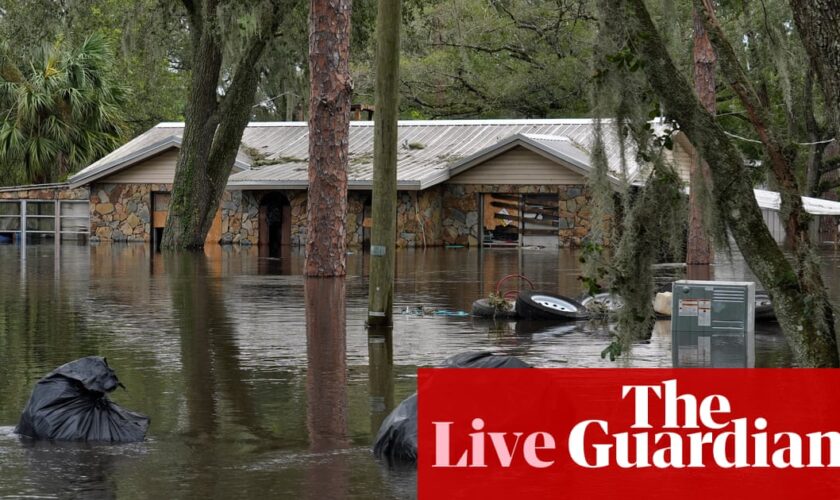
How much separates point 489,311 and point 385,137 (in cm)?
375

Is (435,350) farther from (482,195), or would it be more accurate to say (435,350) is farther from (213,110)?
(482,195)

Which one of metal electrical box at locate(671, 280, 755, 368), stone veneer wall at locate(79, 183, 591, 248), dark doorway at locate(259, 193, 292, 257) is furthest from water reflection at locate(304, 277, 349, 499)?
dark doorway at locate(259, 193, 292, 257)

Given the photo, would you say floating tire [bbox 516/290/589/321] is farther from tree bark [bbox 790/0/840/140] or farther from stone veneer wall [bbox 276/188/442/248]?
stone veneer wall [bbox 276/188/442/248]

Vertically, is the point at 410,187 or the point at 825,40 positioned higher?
the point at 410,187

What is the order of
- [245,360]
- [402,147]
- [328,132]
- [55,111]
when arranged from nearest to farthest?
[245,360], [328,132], [402,147], [55,111]

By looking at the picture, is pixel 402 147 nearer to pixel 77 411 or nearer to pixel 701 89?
pixel 701 89

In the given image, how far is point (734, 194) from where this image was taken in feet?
29.2

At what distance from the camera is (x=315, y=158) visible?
84.6 ft

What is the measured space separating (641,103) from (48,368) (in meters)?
6.41

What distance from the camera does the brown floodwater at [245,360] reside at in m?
8.35

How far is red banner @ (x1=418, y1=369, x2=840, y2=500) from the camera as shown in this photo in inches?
316

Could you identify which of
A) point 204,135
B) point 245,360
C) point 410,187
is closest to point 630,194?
point 245,360

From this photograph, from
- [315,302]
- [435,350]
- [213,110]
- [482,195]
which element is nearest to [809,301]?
[435,350]

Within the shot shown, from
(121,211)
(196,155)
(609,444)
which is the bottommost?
(609,444)
